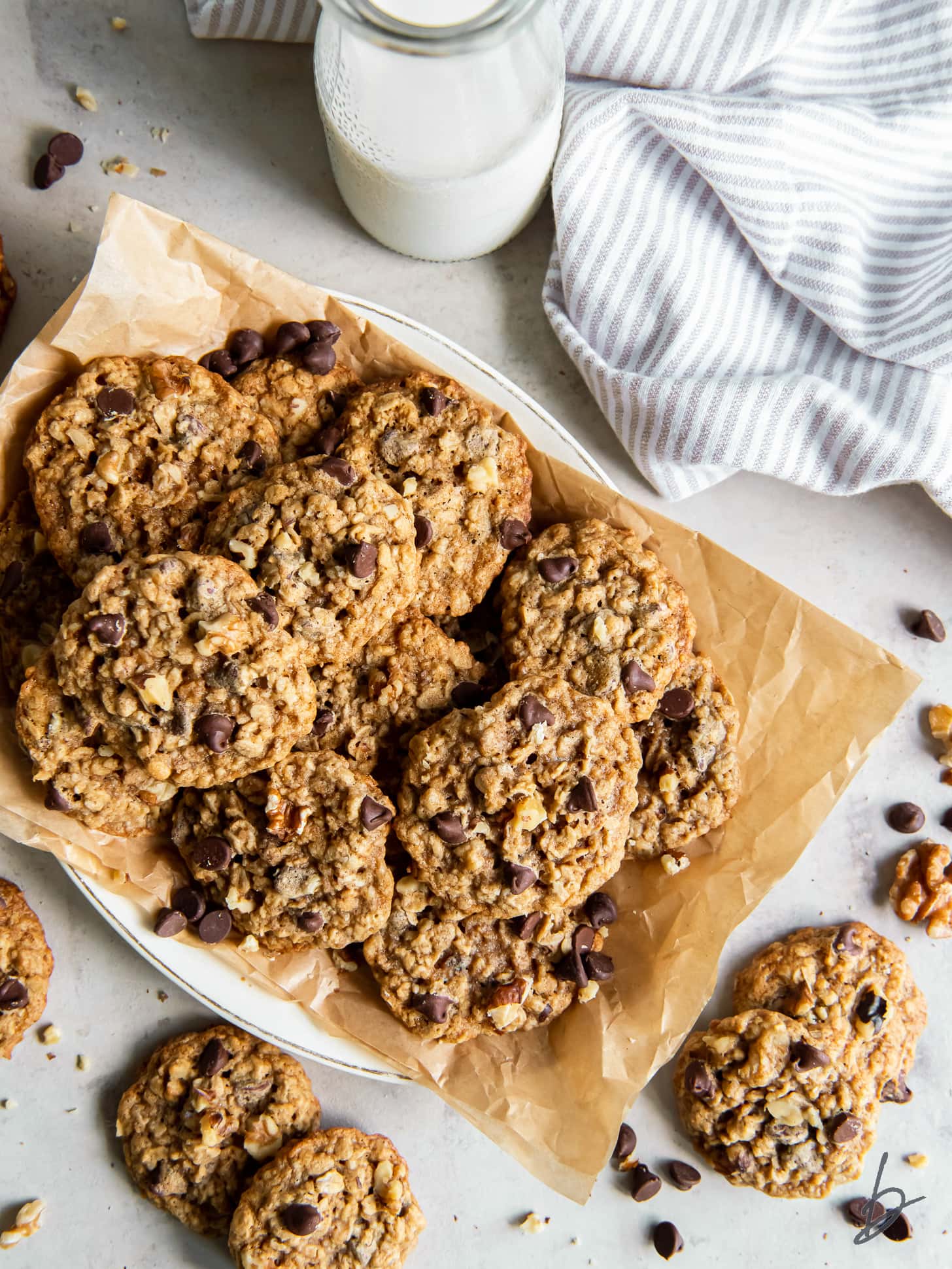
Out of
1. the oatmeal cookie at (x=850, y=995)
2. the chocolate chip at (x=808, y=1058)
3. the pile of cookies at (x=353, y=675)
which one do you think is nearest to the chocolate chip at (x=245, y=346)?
the pile of cookies at (x=353, y=675)

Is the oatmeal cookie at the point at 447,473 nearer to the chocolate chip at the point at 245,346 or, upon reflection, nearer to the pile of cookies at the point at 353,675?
the pile of cookies at the point at 353,675

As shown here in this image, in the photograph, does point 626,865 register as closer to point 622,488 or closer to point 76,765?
point 622,488

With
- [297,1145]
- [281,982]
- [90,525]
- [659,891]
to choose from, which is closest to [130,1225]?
[297,1145]

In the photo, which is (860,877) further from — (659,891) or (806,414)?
(806,414)

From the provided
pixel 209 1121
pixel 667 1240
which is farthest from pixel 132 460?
pixel 667 1240

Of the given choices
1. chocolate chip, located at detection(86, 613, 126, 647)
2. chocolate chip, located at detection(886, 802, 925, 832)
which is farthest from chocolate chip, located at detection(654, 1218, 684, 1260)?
chocolate chip, located at detection(86, 613, 126, 647)

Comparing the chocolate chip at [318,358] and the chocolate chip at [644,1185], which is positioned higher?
the chocolate chip at [318,358]
